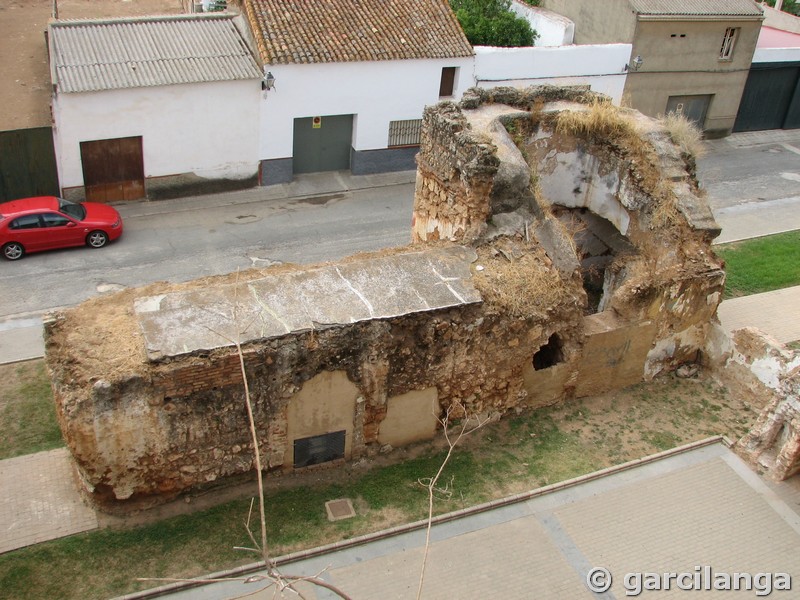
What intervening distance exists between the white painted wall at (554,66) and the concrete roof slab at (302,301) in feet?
38.4

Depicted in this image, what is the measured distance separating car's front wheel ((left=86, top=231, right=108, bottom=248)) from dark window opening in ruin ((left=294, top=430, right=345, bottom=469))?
9.36 meters

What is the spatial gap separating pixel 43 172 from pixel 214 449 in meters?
11.8

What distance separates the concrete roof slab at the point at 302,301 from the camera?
10852mm

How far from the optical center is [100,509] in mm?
11281

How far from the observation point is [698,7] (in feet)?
81.6

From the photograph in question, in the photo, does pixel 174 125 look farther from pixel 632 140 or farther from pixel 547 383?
pixel 547 383

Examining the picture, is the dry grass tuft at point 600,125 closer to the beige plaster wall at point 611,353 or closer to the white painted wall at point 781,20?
the beige plaster wall at point 611,353

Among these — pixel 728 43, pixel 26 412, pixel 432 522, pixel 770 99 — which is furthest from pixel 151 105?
pixel 770 99

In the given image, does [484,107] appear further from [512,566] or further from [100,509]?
[100,509]

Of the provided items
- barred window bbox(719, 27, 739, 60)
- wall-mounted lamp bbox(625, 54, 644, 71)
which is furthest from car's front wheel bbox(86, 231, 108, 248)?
barred window bbox(719, 27, 739, 60)

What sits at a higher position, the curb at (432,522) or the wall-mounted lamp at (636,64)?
the wall-mounted lamp at (636,64)

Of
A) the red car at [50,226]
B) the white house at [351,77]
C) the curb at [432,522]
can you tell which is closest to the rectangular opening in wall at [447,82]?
the white house at [351,77]

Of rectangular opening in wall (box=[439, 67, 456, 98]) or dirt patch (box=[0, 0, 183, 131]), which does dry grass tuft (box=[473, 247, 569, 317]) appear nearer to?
rectangular opening in wall (box=[439, 67, 456, 98])

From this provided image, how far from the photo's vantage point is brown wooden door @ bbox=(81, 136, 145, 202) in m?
20.0
